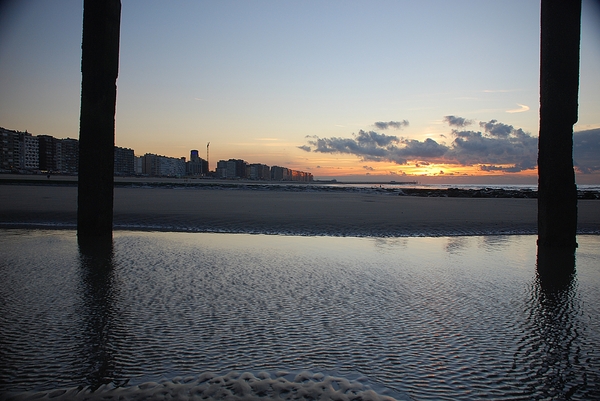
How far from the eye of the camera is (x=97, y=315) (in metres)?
2.98

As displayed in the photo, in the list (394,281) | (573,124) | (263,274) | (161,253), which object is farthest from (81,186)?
(573,124)

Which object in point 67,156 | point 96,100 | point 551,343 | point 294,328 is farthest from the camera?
point 67,156

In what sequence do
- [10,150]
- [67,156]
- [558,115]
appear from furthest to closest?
[67,156], [10,150], [558,115]

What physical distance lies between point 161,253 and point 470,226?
323 inches

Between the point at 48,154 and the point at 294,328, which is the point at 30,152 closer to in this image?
the point at 48,154

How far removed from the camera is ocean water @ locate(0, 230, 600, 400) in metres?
2.00

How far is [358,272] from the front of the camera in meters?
4.81

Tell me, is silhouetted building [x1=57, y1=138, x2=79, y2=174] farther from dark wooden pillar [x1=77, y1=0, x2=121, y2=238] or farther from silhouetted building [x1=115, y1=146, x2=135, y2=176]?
dark wooden pillar [x1=77, y1=0, x2=121, y2=238]

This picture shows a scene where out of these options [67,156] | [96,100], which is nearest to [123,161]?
[67,156]

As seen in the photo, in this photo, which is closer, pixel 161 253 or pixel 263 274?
pixel 263 274

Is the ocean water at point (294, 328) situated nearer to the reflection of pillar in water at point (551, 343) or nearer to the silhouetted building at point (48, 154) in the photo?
the reflection of pillar in water at point (551, 343)

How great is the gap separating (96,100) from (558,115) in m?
7.84

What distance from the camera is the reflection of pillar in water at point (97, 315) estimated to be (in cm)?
209

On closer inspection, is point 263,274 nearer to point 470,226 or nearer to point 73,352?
point 73,352
